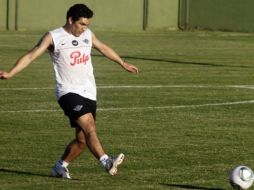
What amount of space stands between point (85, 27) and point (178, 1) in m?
42.6

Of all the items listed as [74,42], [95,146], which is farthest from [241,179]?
[74,42]

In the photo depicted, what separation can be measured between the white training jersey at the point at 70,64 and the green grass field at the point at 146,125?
0.98m

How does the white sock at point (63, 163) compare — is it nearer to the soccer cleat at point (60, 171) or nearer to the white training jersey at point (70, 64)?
the soccer cleat at point (60, 171)

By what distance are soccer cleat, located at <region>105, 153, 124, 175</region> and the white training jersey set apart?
2.72 ft

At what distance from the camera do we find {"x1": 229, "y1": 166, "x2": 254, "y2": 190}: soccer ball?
11.5 m

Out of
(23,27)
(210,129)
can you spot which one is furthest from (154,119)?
(23,27)

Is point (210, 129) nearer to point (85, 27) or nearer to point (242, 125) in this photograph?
point (242, 125)

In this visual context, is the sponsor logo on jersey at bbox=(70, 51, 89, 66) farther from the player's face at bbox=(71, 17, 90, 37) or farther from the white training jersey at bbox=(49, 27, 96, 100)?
the player's face at bbox=(71, 17, 90, 37)

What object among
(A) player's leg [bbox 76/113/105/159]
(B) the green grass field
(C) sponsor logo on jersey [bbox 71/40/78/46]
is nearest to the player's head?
(C) sponsor logo on jersey [bbox 71/40/78/46]

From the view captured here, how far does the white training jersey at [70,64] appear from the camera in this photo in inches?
493

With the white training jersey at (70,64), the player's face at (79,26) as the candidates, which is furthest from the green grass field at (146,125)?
the player's face at (79,26)

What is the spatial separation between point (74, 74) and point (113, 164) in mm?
1142

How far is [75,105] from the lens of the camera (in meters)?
12.4

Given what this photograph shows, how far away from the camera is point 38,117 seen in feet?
60.3
